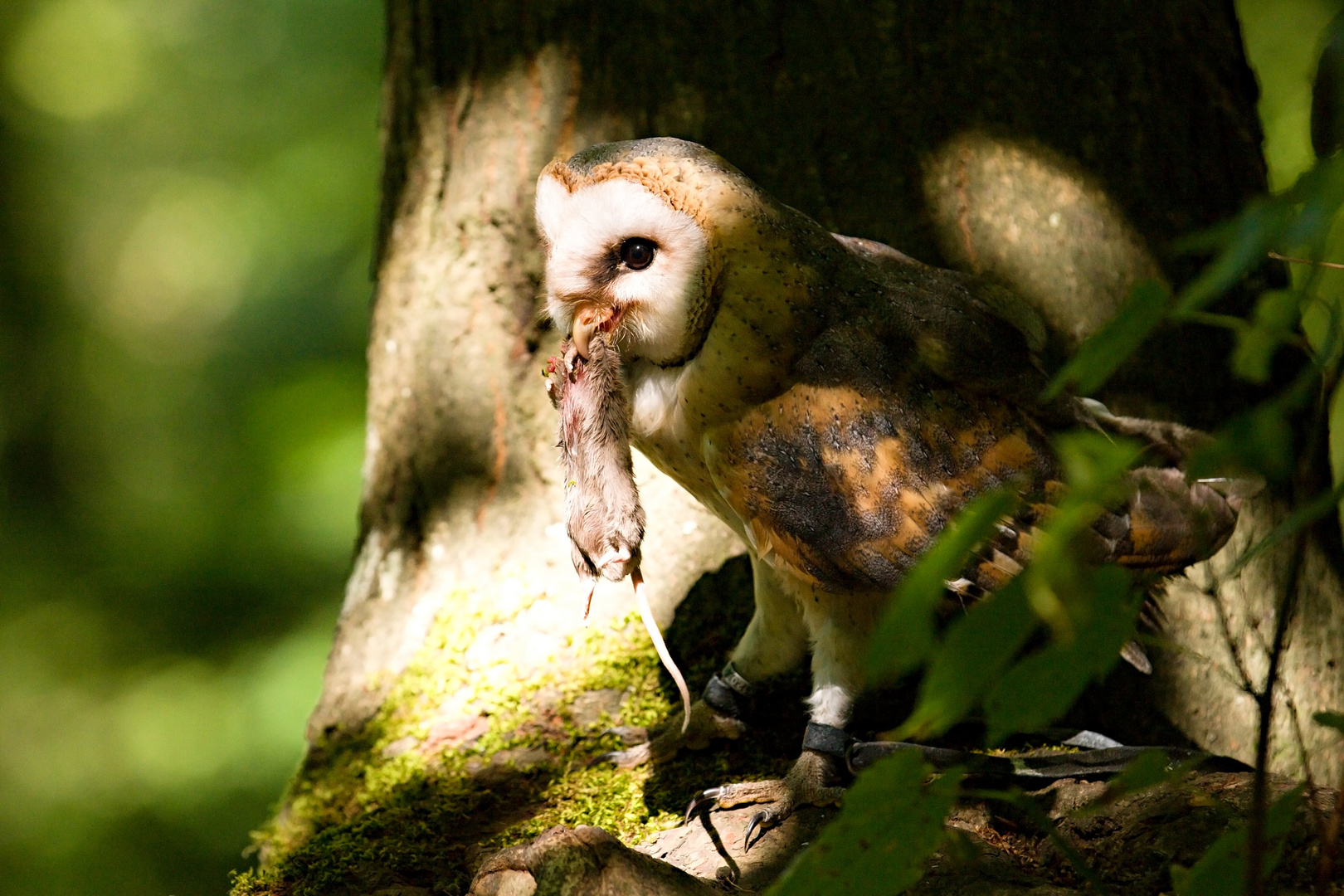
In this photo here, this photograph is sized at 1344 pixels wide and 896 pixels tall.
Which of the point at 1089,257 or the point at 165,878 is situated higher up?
the point at 1089,257

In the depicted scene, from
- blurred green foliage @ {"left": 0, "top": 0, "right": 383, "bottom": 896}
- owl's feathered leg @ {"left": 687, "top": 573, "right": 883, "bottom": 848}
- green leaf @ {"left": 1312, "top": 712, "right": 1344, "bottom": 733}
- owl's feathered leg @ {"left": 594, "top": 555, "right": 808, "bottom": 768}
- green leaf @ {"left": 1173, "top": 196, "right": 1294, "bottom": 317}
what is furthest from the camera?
blurred green foliage @ {"left": 0, "top": 0, "right": 383, "bottom": 896}

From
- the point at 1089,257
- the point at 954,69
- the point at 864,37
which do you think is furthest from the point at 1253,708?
the point at 864,37

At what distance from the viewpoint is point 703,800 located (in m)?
2.30

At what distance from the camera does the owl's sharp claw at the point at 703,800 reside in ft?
7.55

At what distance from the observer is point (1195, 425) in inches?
108

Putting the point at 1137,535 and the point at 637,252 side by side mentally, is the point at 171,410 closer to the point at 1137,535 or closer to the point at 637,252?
the point at 637,252

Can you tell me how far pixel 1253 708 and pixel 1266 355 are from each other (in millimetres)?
2221

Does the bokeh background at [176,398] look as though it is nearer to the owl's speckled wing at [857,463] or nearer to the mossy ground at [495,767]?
the mossy ground at [495,767]

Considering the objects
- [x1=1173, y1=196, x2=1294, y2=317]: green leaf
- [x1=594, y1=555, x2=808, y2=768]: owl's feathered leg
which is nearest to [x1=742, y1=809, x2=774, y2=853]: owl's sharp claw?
[x1=594, y1=555, x2=808, y2=768]: owl's feathered leg

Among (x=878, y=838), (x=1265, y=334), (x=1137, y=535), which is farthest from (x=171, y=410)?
(x=1265, y=334)

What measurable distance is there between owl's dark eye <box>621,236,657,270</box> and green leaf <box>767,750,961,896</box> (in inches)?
54.0

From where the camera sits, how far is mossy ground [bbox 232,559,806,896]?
2.28 m

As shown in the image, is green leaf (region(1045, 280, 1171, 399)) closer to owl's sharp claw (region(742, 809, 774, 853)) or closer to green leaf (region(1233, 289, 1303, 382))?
green leaf (region(1233, 289, 1303, 382))

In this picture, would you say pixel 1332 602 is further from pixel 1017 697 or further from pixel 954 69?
pixel 1017 697
